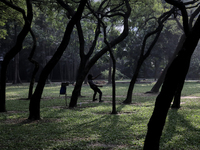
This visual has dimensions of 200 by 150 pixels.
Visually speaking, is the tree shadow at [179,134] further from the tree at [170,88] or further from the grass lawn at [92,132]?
the tree at [170,88]

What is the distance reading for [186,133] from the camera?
7.25 meters

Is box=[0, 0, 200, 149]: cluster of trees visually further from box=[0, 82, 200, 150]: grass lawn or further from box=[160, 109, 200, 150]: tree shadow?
box=[160, 109, 200, 150]: tree shadow

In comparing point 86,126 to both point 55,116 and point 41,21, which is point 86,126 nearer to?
point 55,116

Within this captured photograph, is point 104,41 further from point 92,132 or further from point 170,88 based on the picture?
point 170,88

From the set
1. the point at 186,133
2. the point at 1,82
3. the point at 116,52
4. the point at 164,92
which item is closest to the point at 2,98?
the point at 1,82

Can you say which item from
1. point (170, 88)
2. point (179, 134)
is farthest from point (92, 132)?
point (170, 88)

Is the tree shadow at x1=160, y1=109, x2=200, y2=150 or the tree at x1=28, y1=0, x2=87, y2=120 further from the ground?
the tree at x1=28, y1=0, x2=87, y2=120

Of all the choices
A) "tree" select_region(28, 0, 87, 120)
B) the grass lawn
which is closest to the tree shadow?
the grass lawn

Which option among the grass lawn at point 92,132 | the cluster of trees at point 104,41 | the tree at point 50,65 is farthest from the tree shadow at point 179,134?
the tree at point 50,65

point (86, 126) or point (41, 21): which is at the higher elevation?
point (41, 21)

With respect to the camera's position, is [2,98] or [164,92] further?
[2,98]

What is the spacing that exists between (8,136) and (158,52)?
131 ft

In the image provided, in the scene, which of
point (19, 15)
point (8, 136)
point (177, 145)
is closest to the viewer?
point (177, 145)

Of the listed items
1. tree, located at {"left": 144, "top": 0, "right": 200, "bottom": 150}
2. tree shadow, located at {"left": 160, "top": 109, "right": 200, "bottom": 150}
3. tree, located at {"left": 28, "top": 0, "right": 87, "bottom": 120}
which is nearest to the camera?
tree, located at {"left": 144, "top": 0, "right": 200, "bottom": 150}
